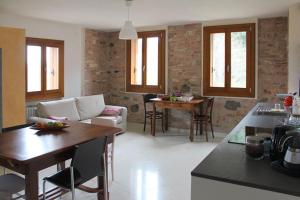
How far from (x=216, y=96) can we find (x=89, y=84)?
3.24 metres

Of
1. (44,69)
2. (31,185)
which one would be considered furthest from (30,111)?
(31,185)

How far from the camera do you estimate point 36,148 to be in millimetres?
2562

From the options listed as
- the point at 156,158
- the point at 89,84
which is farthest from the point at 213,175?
the point at 89,84

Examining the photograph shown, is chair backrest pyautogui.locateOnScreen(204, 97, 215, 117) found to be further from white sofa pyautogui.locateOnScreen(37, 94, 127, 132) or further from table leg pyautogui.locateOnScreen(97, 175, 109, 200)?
table leg pyautogui.locateOnScreen(97, 175, 109, 200)

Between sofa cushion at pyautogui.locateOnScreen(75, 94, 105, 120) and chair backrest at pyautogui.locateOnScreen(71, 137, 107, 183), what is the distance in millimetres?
3774

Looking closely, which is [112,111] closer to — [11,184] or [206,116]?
[206,116]

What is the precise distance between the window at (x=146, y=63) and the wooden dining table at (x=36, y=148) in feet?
13.4

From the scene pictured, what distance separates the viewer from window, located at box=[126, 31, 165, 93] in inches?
286

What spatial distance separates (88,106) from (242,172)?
5.36 metres

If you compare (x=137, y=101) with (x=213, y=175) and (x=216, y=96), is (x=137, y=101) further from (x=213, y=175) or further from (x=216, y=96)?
(x=213, y=175)

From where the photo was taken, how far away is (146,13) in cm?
556

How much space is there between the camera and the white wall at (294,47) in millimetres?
4961

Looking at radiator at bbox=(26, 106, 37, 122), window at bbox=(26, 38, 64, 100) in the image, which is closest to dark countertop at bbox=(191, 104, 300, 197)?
radiator at bbox=(26, 106, 37, 122)

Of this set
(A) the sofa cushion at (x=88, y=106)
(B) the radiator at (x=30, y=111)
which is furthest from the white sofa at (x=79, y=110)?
(B) the radiator at (x=30, y=111)
